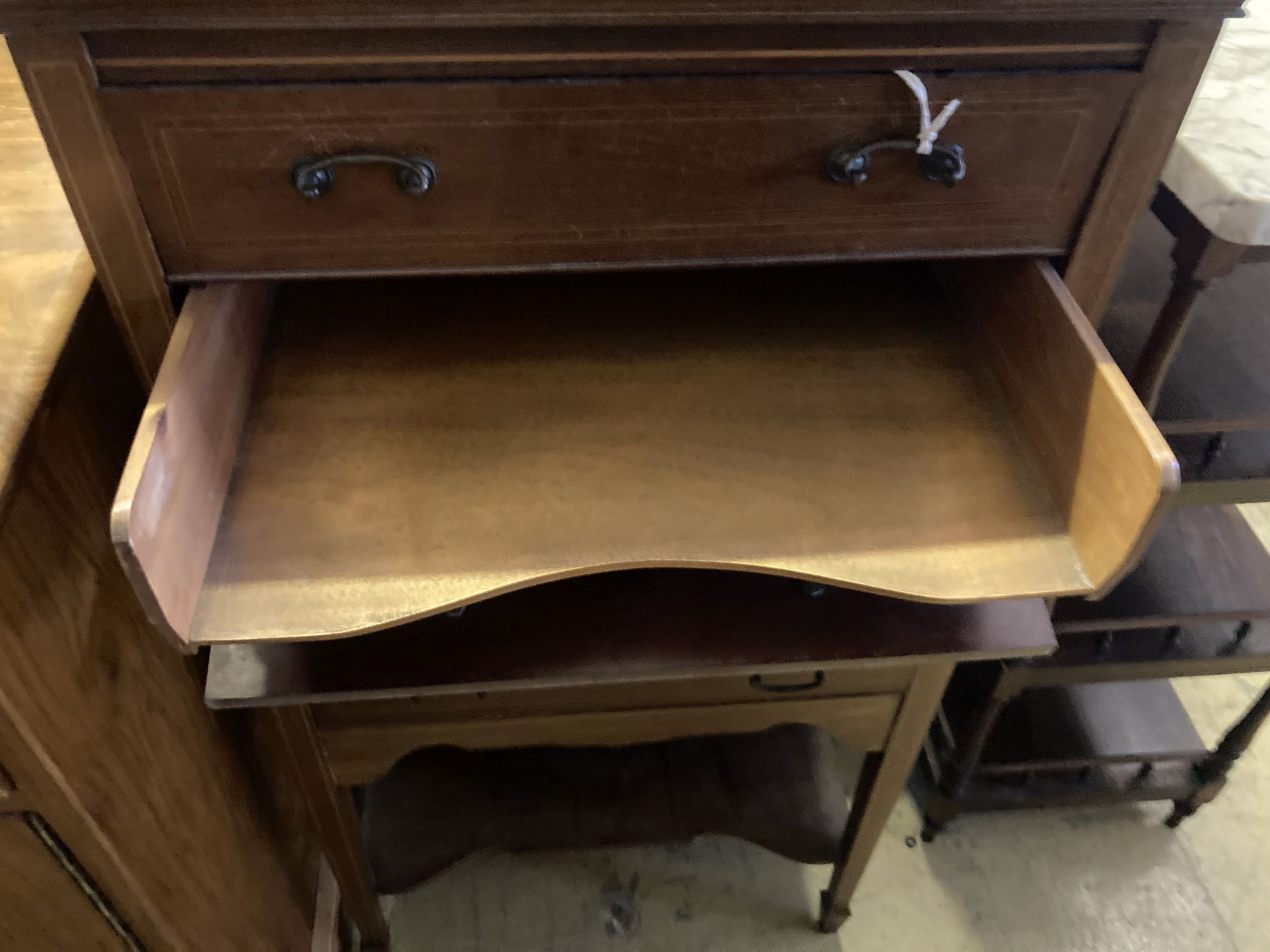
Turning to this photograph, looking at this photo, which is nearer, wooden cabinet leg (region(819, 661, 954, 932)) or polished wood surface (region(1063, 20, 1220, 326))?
polished wood surface (region(1063, 20, 1220, 326))

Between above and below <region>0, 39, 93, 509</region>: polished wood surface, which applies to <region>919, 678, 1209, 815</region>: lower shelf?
below

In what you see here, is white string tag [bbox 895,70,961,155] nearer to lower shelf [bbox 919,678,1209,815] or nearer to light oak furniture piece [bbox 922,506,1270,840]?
light oak furniture piece [bbox 922,506,1270,840]

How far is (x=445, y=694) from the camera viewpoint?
79cm

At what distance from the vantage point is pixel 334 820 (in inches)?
35.7

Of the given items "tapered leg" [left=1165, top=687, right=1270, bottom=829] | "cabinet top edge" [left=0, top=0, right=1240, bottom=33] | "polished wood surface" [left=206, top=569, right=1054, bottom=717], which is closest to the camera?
"cabinet top edge" [left=0, top=0, right=1240, bottom=33]

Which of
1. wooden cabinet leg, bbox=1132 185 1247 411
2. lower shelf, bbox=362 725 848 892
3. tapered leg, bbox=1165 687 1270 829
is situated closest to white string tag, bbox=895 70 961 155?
wooden cabinet leg, bbox=1132 185 1247 411

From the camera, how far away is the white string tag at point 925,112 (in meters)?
0.54

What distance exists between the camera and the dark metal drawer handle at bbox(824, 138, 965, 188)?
56 cm

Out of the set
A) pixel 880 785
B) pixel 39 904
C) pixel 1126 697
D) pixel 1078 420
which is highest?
pixel 1078 420

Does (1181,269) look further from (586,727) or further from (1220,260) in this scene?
(586,727)

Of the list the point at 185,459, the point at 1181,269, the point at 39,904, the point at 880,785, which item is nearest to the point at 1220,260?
the point at 1181,269

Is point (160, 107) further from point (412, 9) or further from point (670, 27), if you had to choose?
point (670, 27)

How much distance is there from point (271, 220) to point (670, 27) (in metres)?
0.25

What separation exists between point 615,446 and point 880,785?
50 cm
